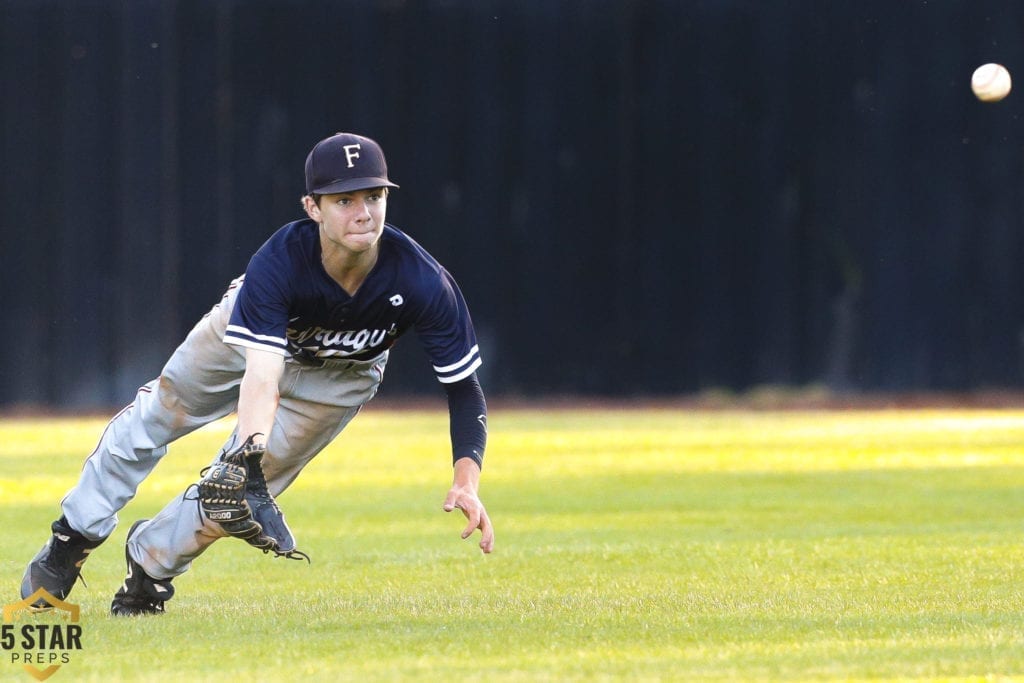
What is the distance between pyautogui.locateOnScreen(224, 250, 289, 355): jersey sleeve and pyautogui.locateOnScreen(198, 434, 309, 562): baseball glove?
0.35 metres

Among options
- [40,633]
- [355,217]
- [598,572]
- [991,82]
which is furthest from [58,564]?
[991,82]

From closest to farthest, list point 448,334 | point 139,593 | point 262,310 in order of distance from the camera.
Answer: point 262,310 → point 448,334 → point 139,593

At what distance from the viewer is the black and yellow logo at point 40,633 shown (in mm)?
4968

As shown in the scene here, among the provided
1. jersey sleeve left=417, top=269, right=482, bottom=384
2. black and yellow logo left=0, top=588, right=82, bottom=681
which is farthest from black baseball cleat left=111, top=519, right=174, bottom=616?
jersey sleeve left=417, top=269, right=482, bottom=384

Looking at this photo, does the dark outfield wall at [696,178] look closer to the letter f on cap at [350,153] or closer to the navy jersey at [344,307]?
the navy jersey at [344,307]

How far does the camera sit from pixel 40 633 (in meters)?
5.48

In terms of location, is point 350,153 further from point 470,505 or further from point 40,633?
point 40,633

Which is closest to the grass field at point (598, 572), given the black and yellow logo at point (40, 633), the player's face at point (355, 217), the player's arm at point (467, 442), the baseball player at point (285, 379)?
the black and yellow logo at point (40, 633)

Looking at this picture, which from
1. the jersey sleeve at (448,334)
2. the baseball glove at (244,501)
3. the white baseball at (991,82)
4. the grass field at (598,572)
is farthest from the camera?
the white baseball at (991,82)

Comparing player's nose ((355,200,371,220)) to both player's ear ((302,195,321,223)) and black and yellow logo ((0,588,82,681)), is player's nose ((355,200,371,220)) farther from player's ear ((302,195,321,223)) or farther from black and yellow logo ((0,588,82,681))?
black and yellow logo ((0,588,82,681))

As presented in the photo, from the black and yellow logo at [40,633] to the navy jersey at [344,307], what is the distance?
110 centimetres

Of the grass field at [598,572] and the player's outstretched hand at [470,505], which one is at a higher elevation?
the player's outstretched hand at [470,505]

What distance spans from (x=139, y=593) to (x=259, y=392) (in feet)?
3.56

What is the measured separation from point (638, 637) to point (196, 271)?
15819 mm
